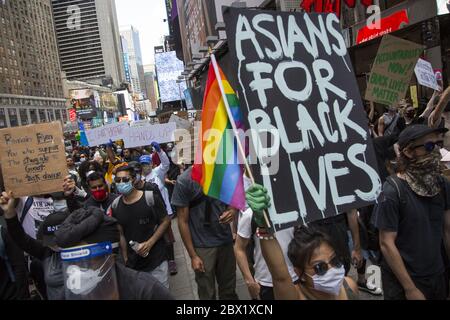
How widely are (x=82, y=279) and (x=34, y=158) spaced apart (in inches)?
76.6

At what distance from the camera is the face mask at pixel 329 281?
6.74 feet

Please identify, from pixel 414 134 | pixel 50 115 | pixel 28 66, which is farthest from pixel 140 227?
pixel 50 115

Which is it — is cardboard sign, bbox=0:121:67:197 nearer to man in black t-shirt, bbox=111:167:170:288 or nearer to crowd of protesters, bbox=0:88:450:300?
crowd of protesters, bbox=0:88:450:300

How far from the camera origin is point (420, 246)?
2545 millimetres

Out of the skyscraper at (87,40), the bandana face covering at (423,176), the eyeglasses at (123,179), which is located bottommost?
the bandana face covering at (423,176)

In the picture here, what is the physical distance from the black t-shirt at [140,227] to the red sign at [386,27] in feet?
30.3

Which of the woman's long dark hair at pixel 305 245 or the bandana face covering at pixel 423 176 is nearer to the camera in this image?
the woman's long dark hair at pixel 305 245

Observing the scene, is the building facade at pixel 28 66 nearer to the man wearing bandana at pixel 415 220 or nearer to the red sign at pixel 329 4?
the red sign at pixel 329 4

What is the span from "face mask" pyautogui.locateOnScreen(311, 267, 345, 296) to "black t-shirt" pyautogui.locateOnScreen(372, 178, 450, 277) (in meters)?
0.65

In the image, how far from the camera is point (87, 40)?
17575 cm

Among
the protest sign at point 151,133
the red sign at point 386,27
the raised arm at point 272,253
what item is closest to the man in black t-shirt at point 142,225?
the raised arm at point 272,253

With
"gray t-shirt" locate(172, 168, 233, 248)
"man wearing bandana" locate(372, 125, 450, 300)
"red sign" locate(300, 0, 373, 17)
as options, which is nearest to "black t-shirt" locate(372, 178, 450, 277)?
"man wearing bandana" locate(372, 125, 450, 300)

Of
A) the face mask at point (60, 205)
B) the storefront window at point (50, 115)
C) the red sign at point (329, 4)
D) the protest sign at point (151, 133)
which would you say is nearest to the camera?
the face mask at point (60, 205)

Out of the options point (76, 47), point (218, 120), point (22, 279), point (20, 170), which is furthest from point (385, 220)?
point (76, 47)
